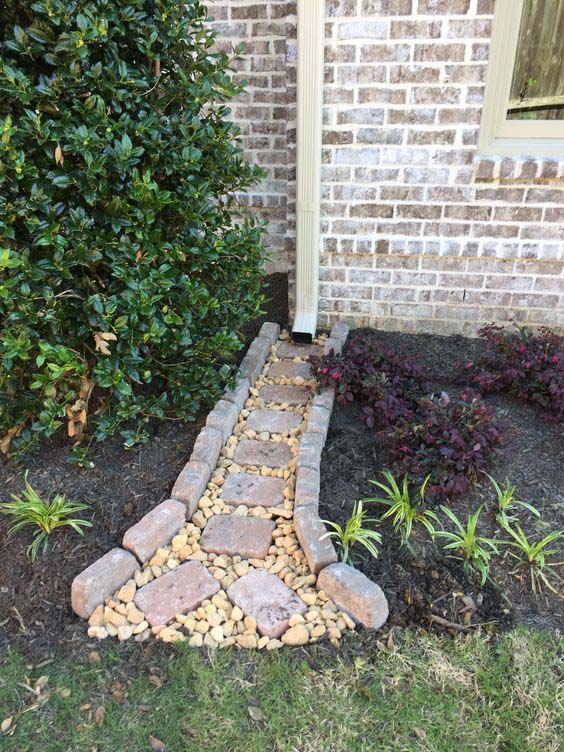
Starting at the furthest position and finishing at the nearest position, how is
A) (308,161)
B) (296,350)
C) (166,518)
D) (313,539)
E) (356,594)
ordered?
(296,350) → (308,161) → (166,518) → (313,539) → (356,594)

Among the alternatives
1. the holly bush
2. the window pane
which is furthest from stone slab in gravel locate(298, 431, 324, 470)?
the window pane

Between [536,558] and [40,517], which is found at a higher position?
[40,517]

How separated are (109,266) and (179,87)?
829mm

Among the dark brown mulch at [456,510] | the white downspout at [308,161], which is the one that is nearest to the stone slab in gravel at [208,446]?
the dark brown mulch at [456,510]

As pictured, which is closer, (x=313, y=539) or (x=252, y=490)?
(x=313, y=539)

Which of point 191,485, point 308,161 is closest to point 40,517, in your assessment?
point 191,485

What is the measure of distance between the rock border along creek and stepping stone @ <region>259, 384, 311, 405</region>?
0.62 ft

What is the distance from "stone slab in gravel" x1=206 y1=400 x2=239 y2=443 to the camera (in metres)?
2.91

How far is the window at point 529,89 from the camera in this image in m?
3.15

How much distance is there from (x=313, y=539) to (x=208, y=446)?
2.37 feet

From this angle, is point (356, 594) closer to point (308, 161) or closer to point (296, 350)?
point (296, 350)

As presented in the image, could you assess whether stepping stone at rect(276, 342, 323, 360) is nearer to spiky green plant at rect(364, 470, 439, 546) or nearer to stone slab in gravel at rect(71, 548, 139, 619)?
spiky green plant at rect(364, 470, 439, 546)

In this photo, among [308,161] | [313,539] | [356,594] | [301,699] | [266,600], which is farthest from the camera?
[308,161]

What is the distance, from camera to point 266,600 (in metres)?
2.19
